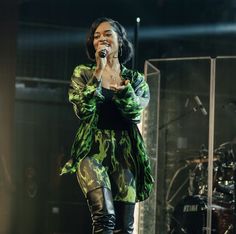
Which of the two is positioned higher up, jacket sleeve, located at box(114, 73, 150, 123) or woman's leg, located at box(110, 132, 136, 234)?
jacket sleeve, located at box(114, 73, 150, 123)

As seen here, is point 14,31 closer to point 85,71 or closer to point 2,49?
point 2,49

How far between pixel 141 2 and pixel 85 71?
3.03 metres

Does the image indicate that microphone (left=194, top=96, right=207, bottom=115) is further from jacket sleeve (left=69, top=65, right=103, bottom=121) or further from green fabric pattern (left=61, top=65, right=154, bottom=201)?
jacket sleeve (left=69, top=65, right=103, bottom=121)

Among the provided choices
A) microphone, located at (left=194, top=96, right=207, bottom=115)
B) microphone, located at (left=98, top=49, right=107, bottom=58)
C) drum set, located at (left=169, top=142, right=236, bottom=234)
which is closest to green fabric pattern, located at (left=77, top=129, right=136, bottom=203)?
microphone, located at (left=98, top=49, right=107, bottom=58)

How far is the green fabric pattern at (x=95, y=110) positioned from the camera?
1.81 metres

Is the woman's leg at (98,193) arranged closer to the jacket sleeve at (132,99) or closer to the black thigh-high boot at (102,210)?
the black thigh-high boot at (102,210)

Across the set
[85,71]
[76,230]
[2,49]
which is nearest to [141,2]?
[2,49]

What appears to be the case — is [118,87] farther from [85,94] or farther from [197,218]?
[197,218]

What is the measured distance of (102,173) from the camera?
186cm

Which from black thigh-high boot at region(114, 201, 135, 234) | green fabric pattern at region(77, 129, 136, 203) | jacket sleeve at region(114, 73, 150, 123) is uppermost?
jacket sleeve at region(114, 73, 150, 123)

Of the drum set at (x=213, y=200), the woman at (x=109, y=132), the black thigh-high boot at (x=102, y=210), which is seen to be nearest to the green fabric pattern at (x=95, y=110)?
the woman at (x=109, y=132)

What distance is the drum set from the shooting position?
13.1ft

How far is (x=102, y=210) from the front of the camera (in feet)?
5.82

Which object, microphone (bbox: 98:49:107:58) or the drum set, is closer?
microphone (bbox: 98:49:107:58)
